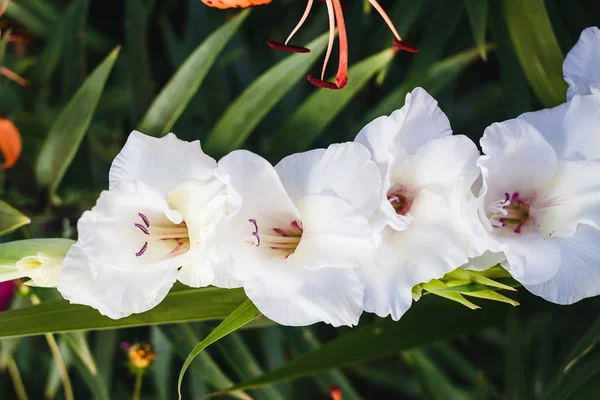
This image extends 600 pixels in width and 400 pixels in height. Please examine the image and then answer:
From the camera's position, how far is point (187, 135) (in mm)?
784

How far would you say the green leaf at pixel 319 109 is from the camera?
593mm

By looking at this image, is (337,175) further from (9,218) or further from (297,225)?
(9,218)

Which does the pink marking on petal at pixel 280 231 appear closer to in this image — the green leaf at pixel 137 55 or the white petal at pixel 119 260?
the white petal at pixel 119 260

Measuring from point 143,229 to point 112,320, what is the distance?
4.2 inches

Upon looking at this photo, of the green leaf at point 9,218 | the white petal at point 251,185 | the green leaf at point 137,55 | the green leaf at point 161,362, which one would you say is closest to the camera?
the white petal at point 251,185

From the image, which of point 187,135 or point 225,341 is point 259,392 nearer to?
point 225,341

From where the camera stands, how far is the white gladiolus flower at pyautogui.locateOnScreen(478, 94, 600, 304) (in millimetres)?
402

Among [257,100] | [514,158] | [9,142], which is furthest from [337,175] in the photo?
[9,142]

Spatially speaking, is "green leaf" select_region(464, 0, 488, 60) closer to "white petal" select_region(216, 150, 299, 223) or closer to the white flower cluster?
the white flower cluster

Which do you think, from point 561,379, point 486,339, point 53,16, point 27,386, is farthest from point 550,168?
point 27,386

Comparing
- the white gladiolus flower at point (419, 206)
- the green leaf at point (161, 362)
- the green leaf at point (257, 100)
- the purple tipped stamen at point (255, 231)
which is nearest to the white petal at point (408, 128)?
the white gladiolus flower at point (419, 206)

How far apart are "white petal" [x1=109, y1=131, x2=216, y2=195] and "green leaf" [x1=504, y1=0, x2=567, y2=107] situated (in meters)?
0.38

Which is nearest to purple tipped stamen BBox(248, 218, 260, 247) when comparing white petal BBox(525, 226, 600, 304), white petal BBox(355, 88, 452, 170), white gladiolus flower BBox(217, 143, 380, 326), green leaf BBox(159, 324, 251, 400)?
white gladiolus flower BBox(217, 143, 380, 326)

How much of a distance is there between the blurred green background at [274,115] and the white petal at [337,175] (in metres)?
0.20
